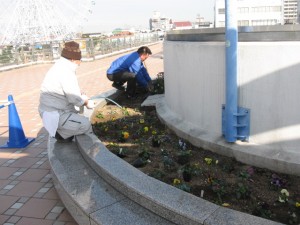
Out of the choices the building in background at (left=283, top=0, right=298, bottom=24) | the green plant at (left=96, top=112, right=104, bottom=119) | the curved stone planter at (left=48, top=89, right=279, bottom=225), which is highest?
the building in background at (left=283, top=0, right=298, bottom=24)

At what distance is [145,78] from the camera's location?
720 centimetres

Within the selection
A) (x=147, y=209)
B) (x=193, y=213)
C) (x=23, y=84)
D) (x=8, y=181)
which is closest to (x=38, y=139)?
(x=8, y=181)

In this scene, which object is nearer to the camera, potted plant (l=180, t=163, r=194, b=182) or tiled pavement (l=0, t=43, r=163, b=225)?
potted plant (l=180, t=163, r=194, b=182)

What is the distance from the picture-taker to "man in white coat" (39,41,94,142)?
4.28m

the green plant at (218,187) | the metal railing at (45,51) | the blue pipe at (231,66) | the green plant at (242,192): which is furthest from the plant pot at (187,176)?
the metal railing at (45,51)

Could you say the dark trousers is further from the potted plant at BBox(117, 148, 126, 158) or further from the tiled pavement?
the potted plant at BBox(117, 148, 126, 158)

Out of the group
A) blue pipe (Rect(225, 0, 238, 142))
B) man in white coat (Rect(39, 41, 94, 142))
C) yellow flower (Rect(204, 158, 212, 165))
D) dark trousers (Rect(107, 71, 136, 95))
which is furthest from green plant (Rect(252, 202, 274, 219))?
dark trousers (Rect(107, 71, 136, 95))

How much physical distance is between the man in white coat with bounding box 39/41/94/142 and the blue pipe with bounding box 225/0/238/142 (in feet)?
6.42

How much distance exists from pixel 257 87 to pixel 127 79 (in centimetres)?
419

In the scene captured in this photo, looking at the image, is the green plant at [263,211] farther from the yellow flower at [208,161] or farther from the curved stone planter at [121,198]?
the yellow flower at [208,161]

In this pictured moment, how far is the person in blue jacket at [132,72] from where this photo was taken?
7015mm

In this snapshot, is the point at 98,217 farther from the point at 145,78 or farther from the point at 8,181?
the point at 145,78

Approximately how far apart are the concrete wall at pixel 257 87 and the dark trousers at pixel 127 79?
2.98 meters

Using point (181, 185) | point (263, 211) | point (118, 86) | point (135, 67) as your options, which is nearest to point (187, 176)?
point (181, 185)
